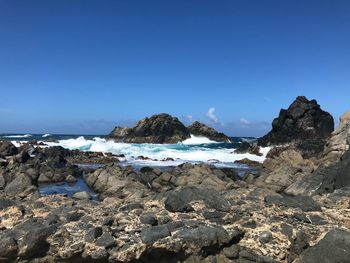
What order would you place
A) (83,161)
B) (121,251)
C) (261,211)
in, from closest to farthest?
(121,251)
(261,211)
(83,161)

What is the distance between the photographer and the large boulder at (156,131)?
7325 centimetres

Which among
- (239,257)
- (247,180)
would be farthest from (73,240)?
(247,180)

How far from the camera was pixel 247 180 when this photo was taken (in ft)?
81.4

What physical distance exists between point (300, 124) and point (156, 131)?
29761 millimetres

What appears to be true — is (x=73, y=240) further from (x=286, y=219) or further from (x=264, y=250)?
(x=286, y=219)

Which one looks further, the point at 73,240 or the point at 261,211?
the point at 261,211

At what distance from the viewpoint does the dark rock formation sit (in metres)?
73.4

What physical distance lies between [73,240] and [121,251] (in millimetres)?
925

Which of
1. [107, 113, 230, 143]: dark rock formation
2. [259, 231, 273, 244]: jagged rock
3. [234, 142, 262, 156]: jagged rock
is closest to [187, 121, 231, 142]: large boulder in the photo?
[107, 113, 230, 143]: dark rock formation

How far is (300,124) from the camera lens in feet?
163

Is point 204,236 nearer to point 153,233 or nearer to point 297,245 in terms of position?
point 153,233

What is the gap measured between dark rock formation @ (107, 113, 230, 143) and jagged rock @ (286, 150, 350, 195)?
56.1 metres

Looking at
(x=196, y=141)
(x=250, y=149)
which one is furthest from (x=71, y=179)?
(x=196, y=141)

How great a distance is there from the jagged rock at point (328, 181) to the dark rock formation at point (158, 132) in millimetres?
56053
